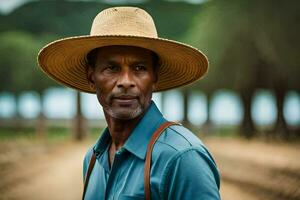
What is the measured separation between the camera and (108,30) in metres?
2.33

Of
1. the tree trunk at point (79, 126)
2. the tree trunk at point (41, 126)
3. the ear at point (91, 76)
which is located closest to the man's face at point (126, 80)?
the ear at point (91, 76)

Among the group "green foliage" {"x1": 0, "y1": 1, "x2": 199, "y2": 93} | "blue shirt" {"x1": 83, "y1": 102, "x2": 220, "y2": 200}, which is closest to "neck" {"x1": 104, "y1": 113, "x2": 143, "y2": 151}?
"blue shirt" {"x1": 83, "y1": 102, "x2": 220, "y2": 200}

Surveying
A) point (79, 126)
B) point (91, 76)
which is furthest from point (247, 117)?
point (91, 76)

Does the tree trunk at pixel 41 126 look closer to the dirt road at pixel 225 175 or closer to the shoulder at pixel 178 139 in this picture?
the dirt road at pixel 225 175

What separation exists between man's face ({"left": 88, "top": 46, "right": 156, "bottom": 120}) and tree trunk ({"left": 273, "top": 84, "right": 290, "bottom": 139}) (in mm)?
15428

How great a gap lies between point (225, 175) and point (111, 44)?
8695 millimetres

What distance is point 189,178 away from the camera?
1848 millimetres

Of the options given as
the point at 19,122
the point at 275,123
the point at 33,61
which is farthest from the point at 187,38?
the point at 19,122

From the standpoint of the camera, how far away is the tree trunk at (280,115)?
1722 cm

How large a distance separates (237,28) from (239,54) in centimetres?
87

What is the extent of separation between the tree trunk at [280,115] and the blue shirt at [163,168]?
1554 cm

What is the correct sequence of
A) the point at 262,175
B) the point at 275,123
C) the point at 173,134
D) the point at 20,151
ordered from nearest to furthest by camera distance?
the point at 173,134
the point at 262,175
the point at 20,151
the point at 275,123

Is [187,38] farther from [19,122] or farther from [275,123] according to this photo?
[19,122]

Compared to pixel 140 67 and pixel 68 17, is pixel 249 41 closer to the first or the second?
pixel 68 17
